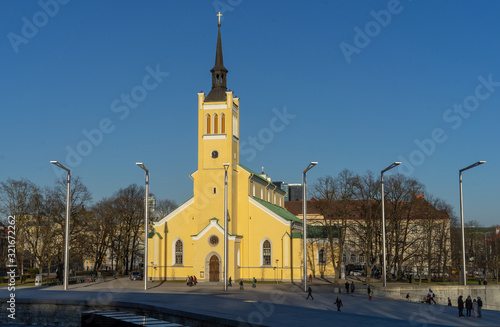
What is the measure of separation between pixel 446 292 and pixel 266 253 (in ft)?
68.9

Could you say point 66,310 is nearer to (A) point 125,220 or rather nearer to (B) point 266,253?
(B) point 266,253

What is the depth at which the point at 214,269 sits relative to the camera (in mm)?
62219

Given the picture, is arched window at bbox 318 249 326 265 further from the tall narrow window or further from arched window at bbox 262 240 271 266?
the tall narrow window

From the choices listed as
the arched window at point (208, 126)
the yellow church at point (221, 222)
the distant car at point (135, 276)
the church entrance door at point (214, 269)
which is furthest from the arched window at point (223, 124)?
the distant car at point (135, 276)

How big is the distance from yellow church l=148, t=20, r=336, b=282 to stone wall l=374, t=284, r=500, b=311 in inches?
654

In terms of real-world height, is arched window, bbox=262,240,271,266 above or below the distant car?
above

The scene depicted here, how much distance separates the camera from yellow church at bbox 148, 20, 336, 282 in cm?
6400

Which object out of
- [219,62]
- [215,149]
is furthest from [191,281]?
[219,62]

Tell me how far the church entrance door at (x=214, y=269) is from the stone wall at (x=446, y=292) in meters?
20.8

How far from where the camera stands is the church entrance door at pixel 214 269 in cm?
6212

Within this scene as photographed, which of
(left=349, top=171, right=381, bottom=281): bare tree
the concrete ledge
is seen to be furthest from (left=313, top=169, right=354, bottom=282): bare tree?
the concrete ledge

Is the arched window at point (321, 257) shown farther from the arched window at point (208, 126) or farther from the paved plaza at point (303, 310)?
the paved plaza at point (303, 310)

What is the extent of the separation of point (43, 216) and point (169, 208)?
66.8 m

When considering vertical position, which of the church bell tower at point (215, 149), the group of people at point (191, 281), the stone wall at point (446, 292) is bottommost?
the stone wall at point (446, 292)
